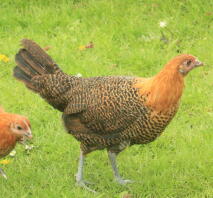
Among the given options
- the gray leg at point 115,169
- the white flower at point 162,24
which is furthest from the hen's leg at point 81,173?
the white flower at point 162,24

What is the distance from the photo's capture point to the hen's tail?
557 cm

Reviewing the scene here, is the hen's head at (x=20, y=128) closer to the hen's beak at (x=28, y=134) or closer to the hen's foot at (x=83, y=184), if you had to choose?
the hen's beak at (x=28, y=134)

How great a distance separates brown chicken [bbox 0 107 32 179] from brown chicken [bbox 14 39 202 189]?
522 mm

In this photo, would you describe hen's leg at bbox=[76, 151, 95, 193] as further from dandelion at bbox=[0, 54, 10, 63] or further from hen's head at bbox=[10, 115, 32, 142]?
dandelion at bbox=[0, 54, 10, 63]

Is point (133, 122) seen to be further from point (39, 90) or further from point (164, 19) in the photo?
point (164, 19)

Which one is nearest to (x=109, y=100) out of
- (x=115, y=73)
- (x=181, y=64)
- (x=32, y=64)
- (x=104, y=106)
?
(x=104, y=106)

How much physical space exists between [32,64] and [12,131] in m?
Result: 0.87

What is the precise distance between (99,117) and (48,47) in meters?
3.07

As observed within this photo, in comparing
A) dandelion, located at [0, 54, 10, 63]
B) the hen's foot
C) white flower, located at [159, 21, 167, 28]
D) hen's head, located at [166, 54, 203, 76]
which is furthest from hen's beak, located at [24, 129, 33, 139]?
white flower, located at [159, 21, 167, 28]

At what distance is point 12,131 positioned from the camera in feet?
16.5

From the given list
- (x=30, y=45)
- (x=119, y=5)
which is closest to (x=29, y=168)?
(x=30, y=45)

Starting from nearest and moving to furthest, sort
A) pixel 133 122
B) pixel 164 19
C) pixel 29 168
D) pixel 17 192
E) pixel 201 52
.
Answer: pixel 133 122 < pixel 17 192 < pixel 29 168 < pixel 201 52 < pixel 164 19

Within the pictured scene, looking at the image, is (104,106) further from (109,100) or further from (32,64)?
(32,64)

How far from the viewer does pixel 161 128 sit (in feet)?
16.6
